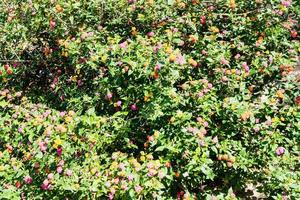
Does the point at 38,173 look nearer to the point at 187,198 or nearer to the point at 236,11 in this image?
the point at 187,198

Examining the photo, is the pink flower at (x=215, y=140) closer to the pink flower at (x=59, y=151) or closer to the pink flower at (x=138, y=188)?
the pink flower at (x=138, y=188)

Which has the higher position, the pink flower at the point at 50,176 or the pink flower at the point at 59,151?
the pink flower at the point at 59,151

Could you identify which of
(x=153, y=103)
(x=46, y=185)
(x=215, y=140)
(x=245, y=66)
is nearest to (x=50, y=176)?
(x=46, y=185)

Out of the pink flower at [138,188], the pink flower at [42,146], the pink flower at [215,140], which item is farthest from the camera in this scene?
the pink flower at [215,140]

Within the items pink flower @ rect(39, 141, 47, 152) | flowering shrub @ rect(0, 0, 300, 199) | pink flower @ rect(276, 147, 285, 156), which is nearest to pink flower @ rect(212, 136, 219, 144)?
flowering shrub @ rect(0, 0, 300, 199)

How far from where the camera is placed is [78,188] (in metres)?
3.14

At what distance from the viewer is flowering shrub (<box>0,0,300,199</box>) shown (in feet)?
10.8

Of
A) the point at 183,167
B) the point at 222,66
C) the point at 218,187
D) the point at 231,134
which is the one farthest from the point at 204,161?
the point at 222,66

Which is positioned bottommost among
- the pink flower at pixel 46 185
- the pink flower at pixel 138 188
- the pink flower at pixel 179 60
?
the pink flower at pixel 46 185

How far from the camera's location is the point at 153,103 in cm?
346

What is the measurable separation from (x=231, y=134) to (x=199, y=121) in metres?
0.37

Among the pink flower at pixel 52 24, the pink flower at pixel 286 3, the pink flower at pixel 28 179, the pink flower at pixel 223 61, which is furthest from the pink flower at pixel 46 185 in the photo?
the pink flower at pixel 286 3

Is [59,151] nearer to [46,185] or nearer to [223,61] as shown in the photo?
[46,185]

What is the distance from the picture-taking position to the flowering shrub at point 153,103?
3287mm
